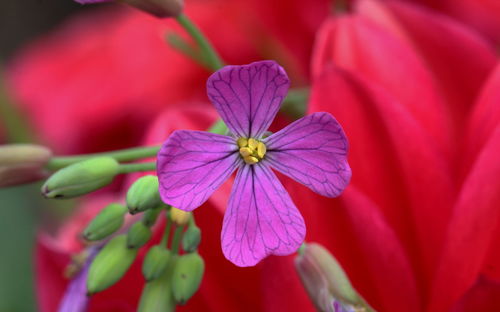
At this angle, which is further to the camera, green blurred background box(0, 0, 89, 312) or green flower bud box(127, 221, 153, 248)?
green blurred background box(0, 0, 89, 312)

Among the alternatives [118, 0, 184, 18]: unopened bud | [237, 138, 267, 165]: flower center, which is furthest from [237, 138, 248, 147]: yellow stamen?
[118, 0, 184, 18]: unopened bud

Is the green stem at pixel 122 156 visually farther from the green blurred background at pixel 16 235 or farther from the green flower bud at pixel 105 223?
the green blurred background at pixel 16 235

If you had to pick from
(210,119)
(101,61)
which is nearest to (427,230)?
(210,119)

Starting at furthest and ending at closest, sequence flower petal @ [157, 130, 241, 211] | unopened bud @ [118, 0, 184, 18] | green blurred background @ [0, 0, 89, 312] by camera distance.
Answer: green blurred background @ [0, 0, 89, 312] → unopened bud @ [118, 0, 184, 18] → flower petal @ [157, 130, 241, 211]

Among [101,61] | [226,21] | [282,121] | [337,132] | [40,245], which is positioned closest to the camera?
[337,132]

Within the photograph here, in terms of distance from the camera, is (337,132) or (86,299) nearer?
(337,132)

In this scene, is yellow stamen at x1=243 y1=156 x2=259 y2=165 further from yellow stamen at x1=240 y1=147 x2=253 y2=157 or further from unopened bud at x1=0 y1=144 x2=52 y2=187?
unopened bud at x1=0 y1=144 x2=52 y2=187

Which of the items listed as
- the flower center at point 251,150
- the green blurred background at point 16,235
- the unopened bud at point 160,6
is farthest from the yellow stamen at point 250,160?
the green blurred background at point 16,235

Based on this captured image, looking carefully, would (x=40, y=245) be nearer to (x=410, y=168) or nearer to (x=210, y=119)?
(x=210, y=119)

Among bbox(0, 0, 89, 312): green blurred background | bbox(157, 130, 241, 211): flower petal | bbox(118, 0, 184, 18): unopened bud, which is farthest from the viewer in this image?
bbox(0, 0, 89, 312): green blurred background
